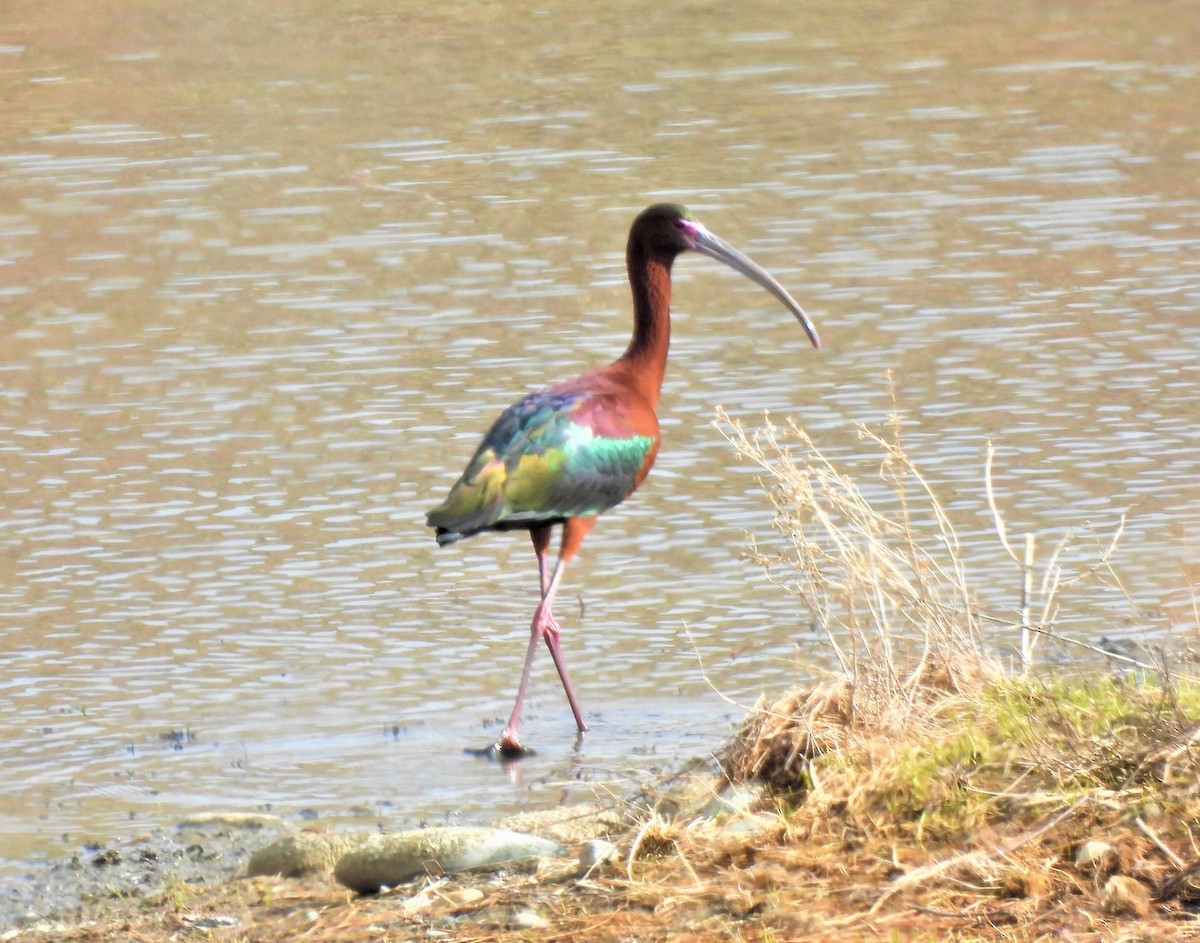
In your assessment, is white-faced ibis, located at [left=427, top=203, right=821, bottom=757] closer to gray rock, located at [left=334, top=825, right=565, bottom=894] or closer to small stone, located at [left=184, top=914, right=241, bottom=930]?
gray rock, located at [left=334, top=825, right=565, bottom=894]

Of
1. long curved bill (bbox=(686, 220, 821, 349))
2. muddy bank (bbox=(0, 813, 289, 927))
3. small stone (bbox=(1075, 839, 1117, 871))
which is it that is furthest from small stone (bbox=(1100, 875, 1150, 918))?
long curved bill (bbox=(686, 220, 821, 349))

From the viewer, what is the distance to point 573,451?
7.80m

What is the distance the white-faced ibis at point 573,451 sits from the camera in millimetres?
7652

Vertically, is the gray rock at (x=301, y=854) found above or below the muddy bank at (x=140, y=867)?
above

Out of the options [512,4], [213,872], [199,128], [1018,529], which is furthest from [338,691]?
[512,4]

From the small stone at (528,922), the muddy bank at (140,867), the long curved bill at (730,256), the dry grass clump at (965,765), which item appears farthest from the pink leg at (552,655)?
the small stone at (528,922)

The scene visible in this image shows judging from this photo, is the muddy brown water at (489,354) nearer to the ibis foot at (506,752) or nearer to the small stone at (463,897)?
the ibis foot at (506,752)

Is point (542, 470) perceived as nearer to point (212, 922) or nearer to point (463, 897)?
point (212, 922)

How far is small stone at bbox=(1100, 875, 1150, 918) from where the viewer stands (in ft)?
15.1

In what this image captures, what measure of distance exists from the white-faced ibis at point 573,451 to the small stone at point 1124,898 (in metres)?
3.02

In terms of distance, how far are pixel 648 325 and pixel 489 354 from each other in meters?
4.09

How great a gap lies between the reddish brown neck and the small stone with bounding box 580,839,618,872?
10.2ft

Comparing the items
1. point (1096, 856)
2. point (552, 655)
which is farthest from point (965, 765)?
point (552, 655)

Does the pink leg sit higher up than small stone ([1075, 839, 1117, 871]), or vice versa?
small stone ([1075, 839, 1117, 871])
